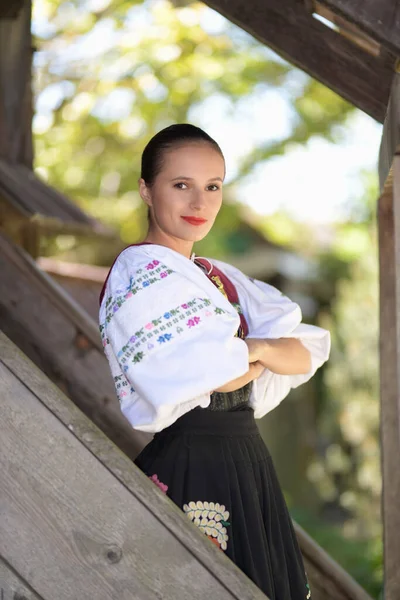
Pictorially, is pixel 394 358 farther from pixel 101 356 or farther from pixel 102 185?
pixel 102 185

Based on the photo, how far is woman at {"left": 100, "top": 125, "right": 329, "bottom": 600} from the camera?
6.72 feet

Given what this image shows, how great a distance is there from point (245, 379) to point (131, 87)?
780 centimetres

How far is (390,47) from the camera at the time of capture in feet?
6.97

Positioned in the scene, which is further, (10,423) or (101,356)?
(101,356)

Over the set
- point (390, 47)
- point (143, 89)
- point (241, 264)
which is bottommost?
point (241, 264)

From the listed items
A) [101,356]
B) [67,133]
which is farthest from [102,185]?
[101,356]

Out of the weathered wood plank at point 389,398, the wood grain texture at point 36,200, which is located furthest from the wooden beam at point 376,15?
the wood grain texture at point 36,200

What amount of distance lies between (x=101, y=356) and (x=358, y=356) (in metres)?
8.15

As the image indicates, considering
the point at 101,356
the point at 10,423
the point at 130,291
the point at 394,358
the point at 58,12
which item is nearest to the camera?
the point at 10,423


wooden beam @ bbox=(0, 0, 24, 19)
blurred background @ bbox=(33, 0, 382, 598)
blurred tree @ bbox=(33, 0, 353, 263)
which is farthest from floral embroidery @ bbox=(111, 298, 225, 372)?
blurred tree @ bbox=(33, 0, 353, 263)

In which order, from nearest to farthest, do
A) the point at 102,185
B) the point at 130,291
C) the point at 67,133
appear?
the point at 130,291 < the point at 67,133 < the point at 102,185

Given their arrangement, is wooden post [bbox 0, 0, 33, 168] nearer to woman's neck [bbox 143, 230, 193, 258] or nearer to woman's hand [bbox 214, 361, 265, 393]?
woman's neck [bbox 143, 230, 193, 258]

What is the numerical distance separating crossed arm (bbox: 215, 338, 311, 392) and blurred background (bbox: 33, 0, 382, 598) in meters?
3.65

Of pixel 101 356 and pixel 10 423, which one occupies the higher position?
pixel 10 423
